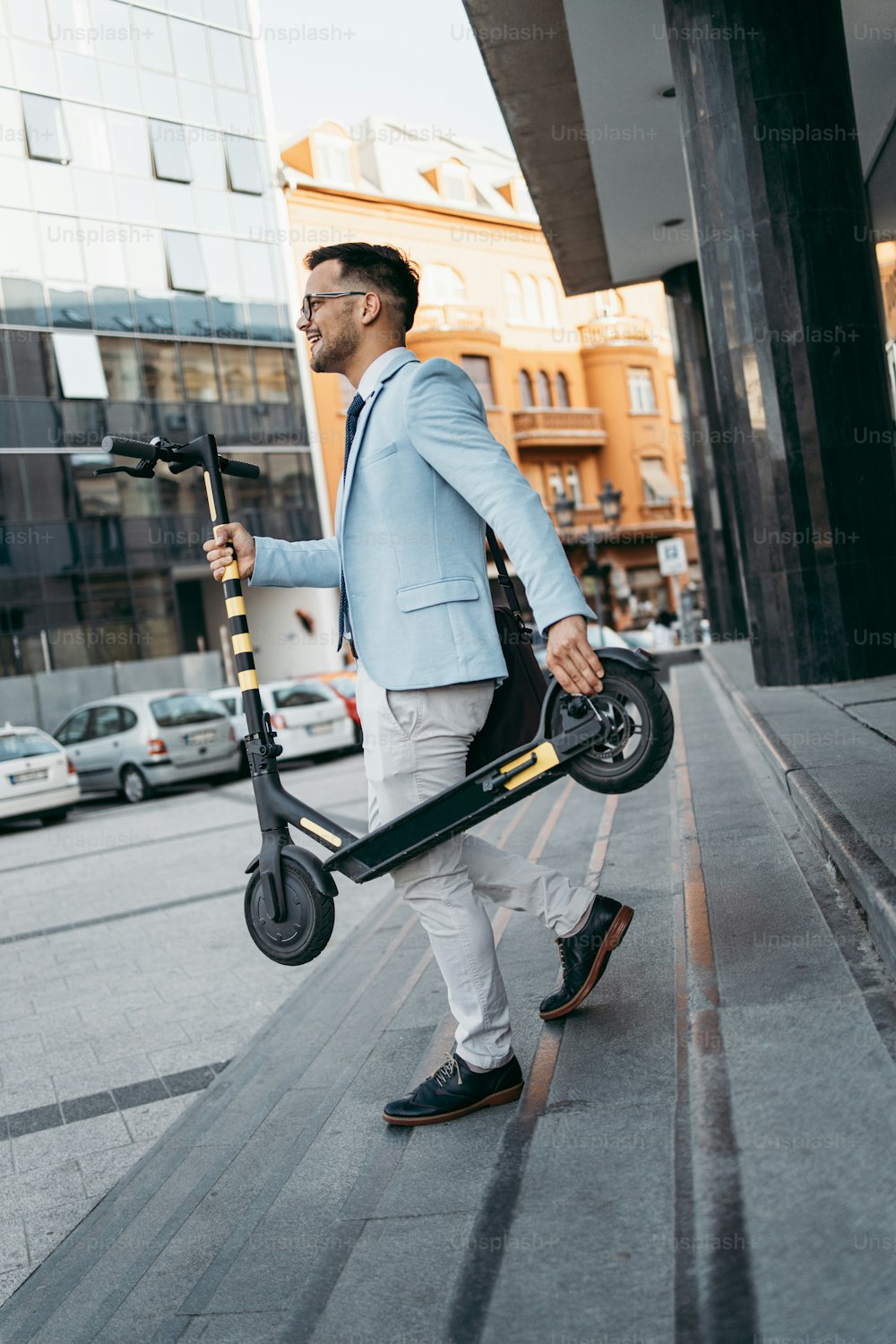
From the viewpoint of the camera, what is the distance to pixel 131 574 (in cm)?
2869

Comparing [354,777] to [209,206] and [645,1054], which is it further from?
[209,206]

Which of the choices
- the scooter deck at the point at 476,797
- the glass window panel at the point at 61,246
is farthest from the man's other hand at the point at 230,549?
the glass window panel at the point at 61,246

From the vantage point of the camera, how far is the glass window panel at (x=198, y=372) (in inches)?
1174

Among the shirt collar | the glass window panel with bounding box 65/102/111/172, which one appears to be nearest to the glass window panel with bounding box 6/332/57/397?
the glass window panel with bounding box 65/102/111/172

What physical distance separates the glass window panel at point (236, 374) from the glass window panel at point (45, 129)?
556 centimetres

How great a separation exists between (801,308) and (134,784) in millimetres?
11759

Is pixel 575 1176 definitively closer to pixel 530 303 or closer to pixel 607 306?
pixel 530 303

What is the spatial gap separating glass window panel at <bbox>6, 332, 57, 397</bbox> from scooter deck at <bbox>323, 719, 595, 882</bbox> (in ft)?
86.8

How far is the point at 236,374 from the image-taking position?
30797 mm

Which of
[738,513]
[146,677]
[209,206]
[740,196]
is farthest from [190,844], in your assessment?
[209,206]

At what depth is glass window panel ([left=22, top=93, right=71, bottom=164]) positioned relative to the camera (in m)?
27.3

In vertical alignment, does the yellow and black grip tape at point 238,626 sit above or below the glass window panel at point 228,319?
below

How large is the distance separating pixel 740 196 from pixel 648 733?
657cm

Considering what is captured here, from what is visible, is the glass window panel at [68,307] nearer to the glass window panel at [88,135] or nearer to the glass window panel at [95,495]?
the glass window panel at [88,135]
